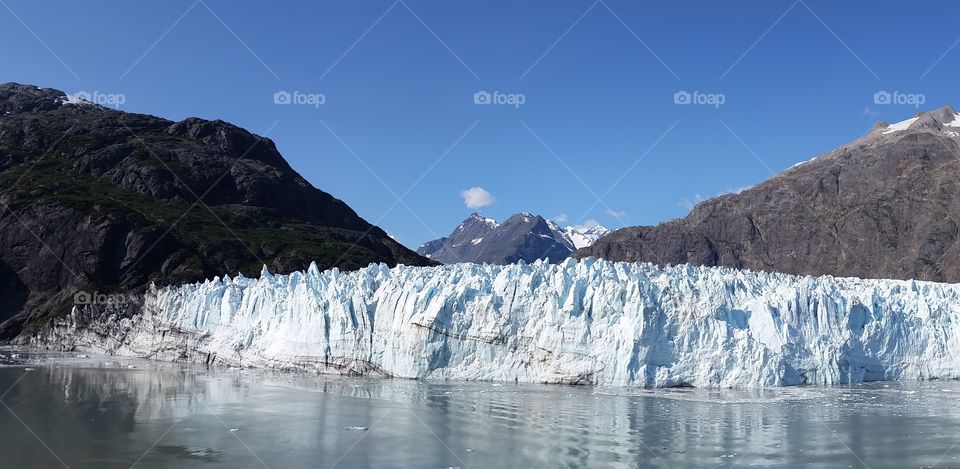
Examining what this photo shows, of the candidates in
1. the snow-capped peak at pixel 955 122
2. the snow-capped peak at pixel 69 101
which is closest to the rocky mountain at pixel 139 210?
the snow-capped peak at pixel 69 101

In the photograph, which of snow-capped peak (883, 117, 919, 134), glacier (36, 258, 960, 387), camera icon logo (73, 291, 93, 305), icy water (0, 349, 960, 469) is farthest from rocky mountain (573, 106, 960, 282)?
camera icon logo (73, 291, 93, 305)

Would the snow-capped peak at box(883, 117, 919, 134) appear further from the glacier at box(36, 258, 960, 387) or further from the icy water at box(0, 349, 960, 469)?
the icy water at box(0, 349, 960, 469)

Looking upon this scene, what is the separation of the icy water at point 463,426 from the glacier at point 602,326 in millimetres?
1325

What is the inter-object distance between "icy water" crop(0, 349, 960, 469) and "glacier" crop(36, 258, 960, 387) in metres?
1.32

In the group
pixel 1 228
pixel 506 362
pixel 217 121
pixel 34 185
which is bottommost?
pixel 506 362

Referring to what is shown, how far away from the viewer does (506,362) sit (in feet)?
86.9

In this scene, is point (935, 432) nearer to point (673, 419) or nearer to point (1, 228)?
point (673, 419)

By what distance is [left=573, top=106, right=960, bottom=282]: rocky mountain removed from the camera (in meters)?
98.4

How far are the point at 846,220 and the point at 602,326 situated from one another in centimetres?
9670

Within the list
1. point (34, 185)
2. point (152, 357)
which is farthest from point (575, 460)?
point (34, 185)

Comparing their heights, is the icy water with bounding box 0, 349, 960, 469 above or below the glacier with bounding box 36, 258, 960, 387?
below

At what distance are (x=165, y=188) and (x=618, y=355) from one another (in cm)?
6684

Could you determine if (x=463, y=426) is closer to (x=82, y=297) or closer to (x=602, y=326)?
(x=602, y=326)

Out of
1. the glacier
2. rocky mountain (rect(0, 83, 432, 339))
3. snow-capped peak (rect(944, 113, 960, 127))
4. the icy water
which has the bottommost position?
the icy water
